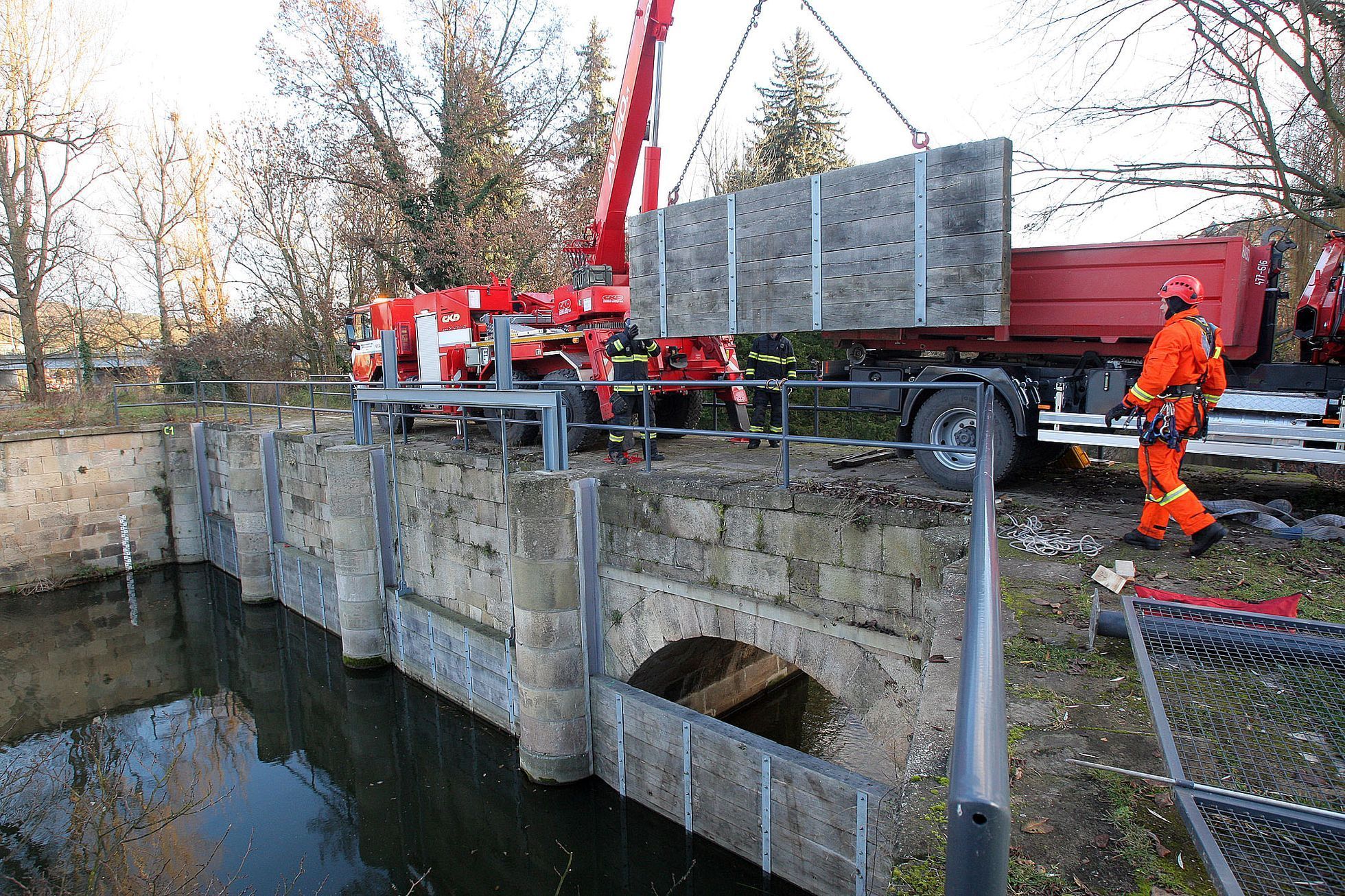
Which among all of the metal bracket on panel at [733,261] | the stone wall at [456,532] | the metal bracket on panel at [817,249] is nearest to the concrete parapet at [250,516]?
the stone wall at [456,532]

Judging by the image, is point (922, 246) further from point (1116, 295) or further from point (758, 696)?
point (758, 696)

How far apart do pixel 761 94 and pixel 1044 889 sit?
26.6m

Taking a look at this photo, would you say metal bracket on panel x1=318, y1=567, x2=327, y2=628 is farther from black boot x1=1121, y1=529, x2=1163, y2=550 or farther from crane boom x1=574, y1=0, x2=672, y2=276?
black boot x1=1121, y1=529, x2=1163, y2=550

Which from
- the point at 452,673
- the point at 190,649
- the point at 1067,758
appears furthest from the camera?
the point at 190,649

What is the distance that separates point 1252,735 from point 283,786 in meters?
9.05

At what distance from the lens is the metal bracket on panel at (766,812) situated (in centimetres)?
582

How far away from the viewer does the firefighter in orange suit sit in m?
4.56

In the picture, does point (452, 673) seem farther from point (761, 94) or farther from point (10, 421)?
point (761, 94)

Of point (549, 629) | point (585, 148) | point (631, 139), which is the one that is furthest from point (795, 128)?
point (549, 629)

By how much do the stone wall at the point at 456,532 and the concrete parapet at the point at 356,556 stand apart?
441 mm

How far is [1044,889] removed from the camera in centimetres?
195

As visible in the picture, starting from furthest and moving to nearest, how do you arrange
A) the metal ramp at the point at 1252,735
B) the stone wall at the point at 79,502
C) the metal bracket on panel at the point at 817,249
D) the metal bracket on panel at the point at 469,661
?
1. the stone wall at the point at 79,502
2. the metal bracket on panel at the point at 469,661
3. the metal bracket on panel at the point at 817,249
4. the metal ramp at the point at 1252,735

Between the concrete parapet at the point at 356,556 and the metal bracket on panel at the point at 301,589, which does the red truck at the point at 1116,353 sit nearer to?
the concrete parapet at the point at 356,556

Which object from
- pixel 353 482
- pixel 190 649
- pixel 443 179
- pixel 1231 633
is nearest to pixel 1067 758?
pixel 1231 633
